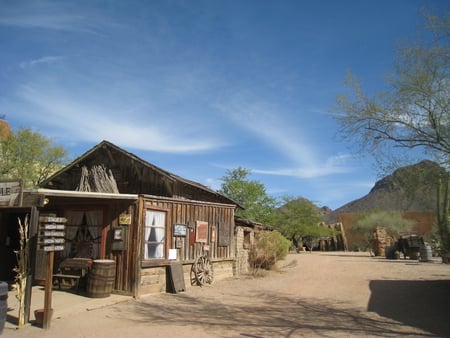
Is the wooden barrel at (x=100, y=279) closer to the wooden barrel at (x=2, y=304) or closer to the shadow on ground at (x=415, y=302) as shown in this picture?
the wooden barrel at (x=2, y=304)

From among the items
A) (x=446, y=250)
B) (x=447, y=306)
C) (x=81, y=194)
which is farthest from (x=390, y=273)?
(x=81, y=194)

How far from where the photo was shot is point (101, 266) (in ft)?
34.3

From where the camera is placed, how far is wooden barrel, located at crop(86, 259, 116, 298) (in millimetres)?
10258

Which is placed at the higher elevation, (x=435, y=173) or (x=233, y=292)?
(x=435, y=173)

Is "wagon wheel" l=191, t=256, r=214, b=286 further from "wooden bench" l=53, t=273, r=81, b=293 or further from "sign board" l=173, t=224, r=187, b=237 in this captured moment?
"wooden bench" l=53, t=273, r=81, b=293

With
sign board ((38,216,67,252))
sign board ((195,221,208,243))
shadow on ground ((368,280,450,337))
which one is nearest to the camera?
sign board ((38,216,67,252))

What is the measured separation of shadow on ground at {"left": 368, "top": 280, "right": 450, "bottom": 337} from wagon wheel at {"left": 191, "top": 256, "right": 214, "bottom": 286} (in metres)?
5.46

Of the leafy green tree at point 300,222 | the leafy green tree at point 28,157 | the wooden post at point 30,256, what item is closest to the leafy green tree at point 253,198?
the leafy green tree at point 300,222

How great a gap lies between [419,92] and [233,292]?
7.89m

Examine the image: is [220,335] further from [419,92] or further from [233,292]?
[419,92]

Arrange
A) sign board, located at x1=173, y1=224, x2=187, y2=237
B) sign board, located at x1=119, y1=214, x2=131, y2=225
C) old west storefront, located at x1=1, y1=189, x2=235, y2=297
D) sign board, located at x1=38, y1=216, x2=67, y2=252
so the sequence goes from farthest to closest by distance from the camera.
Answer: sign board, located at x1=173, y1=224, x2=187, y2=237
sign board, located at x1=119, y1=214, x2=131, y2=225
old west storefront, located at x1=1, y1=189, x2=235, y2=297
sign board, located at x1=38, y1=216, x2=67, y2=252

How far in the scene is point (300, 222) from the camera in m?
45.0

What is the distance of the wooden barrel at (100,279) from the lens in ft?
33.7

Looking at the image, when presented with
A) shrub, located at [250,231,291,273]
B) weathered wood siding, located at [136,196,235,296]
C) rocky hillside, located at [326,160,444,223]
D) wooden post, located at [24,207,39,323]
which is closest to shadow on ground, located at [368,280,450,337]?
rocky hillside, located at [326,160,444,223]
